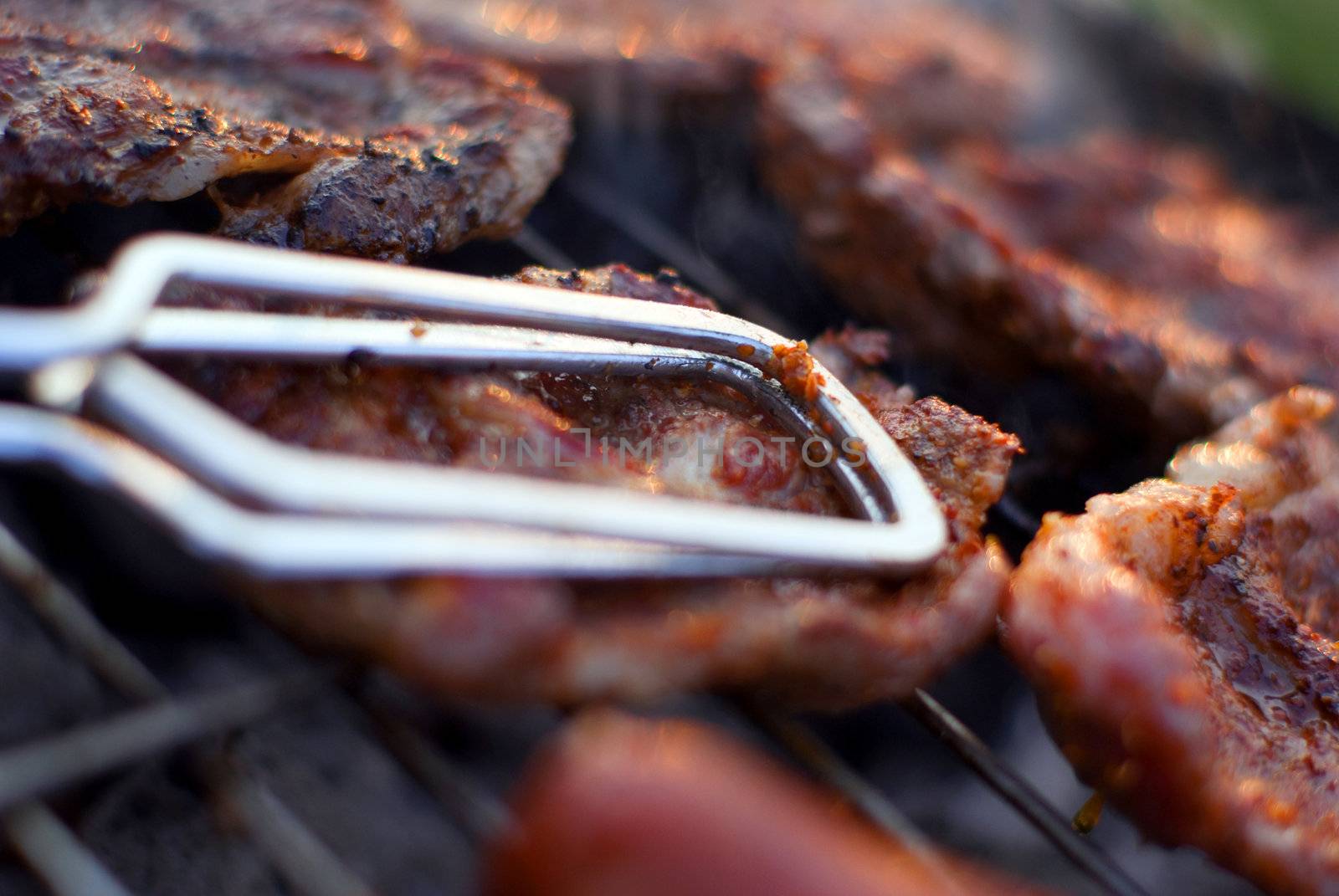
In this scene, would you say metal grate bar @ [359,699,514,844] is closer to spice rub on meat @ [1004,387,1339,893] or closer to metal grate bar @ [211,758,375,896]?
metal grate bar @ [211,758,375,896]

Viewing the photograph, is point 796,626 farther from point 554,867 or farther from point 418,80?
point 418,80

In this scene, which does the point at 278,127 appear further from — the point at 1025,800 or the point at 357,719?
the point at 1025,800

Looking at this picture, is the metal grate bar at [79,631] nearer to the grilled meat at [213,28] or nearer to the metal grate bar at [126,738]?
the metal grate bar at [126,738]

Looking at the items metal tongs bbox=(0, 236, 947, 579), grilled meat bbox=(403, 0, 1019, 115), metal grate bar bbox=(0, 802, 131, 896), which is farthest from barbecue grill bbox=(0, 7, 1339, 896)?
metal tongs bbox=(0, 236, 947, 579)

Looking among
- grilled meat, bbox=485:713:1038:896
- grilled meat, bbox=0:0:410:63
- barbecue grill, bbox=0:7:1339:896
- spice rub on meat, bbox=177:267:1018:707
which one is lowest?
barbecue grill, bbox=0:7:1339:896

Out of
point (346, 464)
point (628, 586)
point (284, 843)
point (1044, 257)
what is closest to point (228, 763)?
point (284, 843)

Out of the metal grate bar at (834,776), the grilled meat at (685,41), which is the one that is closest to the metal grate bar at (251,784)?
the metal grate bar at (834,776)

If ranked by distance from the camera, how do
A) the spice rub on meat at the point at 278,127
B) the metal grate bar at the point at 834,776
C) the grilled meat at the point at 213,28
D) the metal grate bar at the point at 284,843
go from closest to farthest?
the metal grate bar at the point at 284,843
the metal grate bar at the point at 834,776
the spice rub on meat at the point at 278,127
the grilled meat at the point at 213,28
